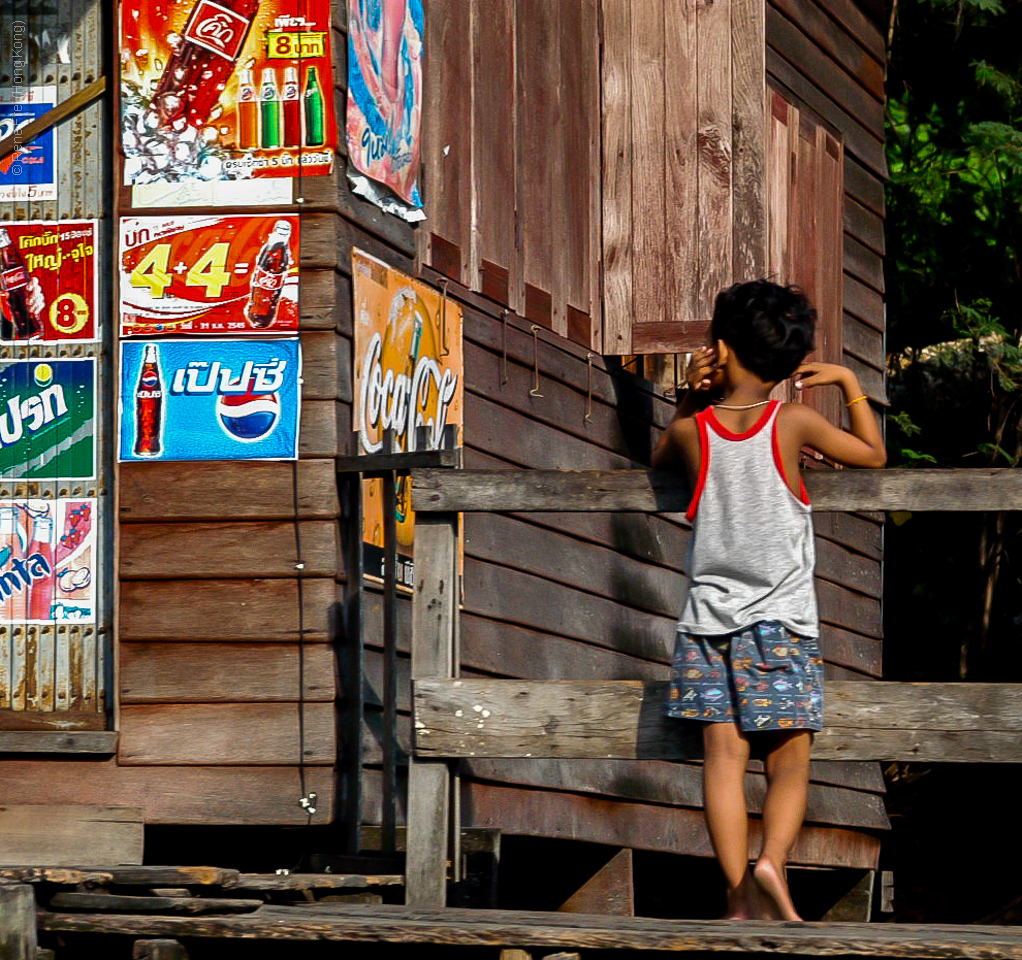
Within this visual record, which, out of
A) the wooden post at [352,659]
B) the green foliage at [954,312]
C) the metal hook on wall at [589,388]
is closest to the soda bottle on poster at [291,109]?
the wooden post at [352,659]

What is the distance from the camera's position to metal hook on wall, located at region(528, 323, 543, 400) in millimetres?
8289

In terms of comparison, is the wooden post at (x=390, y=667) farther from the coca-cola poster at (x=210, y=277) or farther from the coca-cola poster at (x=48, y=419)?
the coca-cola poster at (x=48, y=419)

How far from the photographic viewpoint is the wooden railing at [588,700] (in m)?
4.79

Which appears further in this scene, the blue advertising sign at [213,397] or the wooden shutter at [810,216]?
the wooden shutter at [810,216]

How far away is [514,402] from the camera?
8102mm

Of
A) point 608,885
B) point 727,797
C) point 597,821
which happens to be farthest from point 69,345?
point 608,885

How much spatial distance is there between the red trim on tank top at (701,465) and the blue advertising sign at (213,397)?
1863 mm

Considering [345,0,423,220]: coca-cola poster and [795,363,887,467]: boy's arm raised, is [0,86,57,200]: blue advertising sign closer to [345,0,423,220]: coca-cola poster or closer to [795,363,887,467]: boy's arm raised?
[345,0,423,220]: coca-cola poster

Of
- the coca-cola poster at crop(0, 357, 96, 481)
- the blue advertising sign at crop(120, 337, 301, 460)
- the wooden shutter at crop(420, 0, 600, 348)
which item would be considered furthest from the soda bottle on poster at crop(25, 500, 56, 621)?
the wooden shutter at crop(420, 0, 600, 348)

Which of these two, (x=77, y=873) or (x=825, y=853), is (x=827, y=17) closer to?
(x=825, y=853)

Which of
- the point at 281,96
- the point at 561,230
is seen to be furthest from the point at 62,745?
the point at 561,230

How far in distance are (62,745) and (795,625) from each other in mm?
2714

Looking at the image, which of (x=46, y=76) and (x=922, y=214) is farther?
(x=922, y=214)

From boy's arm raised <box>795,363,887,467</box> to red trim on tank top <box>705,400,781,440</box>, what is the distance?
77 millimetres
